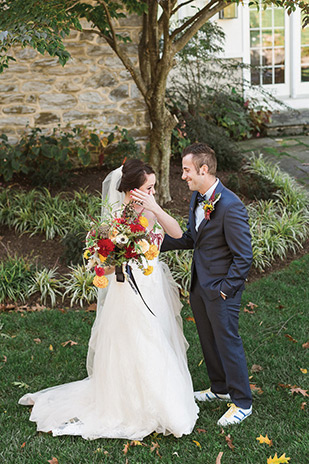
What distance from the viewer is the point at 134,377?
13.0 ft

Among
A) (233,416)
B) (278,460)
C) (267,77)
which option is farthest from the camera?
(267,77)

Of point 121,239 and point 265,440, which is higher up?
point 121,239

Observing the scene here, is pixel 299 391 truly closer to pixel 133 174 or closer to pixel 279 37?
pixel 133 174

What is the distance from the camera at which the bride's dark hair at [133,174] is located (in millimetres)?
3945

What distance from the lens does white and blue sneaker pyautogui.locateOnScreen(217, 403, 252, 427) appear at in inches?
157

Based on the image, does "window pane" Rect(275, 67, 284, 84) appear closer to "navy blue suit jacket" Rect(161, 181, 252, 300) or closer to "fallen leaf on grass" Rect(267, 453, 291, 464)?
"navy blue suit jacket" Rect(161, 181, 252, 300)

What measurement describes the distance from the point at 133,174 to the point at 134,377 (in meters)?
1.31

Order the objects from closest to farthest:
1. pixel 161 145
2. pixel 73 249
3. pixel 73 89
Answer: pixel 73 249 < pixel 161 145 < pixel 73 89

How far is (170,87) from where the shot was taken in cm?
1050

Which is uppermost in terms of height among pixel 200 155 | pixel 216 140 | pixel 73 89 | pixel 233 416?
pixel 73 89

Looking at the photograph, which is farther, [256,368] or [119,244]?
[256,368]

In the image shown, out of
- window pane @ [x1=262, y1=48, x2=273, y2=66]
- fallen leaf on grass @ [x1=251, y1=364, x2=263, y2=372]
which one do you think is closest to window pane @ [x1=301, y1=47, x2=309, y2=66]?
window pane @ [x1=262, y1=48, x2=273, y2=66]

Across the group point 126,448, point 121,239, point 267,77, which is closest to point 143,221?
point 121,239

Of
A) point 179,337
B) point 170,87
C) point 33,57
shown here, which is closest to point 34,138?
point 33,57
